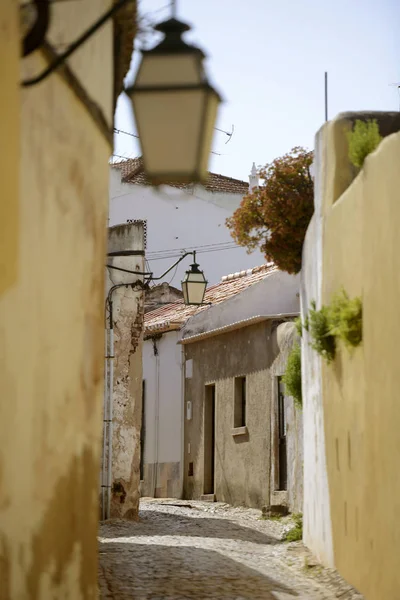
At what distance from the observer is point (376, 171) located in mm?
8570

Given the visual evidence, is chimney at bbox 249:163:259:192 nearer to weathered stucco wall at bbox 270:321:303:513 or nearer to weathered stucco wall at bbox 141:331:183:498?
weathered stucco wall at bbox 141:331:183:498

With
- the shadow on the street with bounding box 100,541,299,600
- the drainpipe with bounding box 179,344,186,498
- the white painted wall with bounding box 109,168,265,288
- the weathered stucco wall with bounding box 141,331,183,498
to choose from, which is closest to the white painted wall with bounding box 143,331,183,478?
the weathered stucco wall with bounding box 141,331,183,498

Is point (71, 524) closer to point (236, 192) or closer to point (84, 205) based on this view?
point (84, 205)

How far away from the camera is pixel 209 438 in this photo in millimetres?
22609

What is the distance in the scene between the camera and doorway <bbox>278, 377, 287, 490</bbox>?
1853 cm

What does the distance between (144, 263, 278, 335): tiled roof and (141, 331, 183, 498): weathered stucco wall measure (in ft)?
1.01

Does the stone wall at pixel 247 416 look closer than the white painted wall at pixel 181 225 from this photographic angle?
Yes

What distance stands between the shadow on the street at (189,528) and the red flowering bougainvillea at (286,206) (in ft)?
12.3

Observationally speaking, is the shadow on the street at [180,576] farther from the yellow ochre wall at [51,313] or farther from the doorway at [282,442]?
the doorway at [282,442]

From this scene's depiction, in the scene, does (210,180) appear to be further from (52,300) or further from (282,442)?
(52,300)

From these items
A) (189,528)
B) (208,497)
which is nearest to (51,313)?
(189,528)

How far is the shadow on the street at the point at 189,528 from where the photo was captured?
1479 cm

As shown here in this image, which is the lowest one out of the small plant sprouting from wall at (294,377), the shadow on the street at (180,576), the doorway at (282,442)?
the shadow on the street at (180,576)

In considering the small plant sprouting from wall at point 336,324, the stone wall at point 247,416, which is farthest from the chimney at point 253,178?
the small plant sprouting from wall at point 336,324
